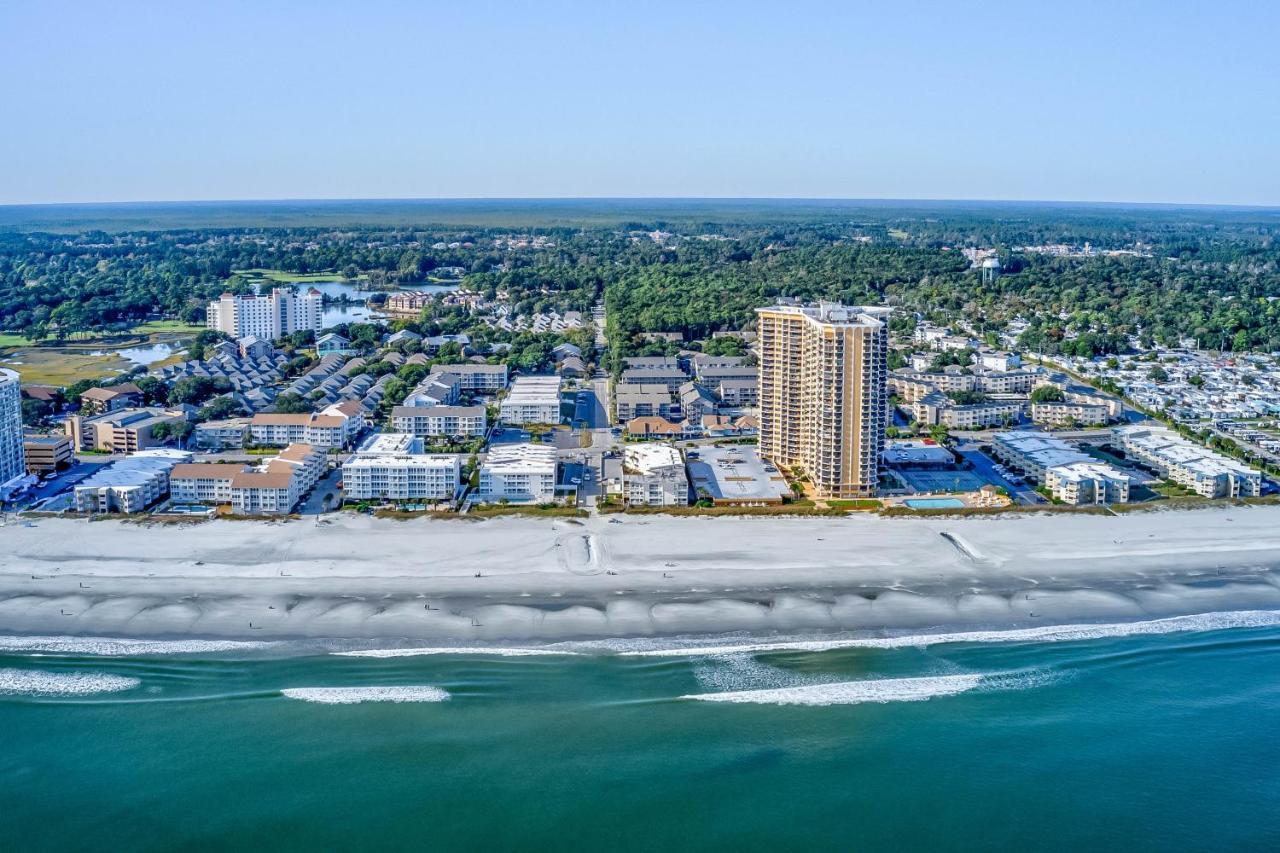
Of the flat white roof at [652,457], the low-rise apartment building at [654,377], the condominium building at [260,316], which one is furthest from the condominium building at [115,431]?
the condominium building at [260,316]

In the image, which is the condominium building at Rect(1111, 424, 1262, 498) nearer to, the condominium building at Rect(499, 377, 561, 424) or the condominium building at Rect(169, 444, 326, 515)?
the condominium building at Rect(499, 377, 561, 424)

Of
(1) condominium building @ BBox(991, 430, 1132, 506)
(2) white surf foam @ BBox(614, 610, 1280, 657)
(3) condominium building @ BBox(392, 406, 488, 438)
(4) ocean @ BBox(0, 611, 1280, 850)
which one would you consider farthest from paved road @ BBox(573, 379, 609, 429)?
(4) ocean @ BBox(0, 611, 1280, 850)

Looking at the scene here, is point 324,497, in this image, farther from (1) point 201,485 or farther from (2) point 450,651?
(2) point 450,651

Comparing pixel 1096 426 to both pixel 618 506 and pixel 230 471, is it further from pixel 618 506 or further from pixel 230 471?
pixel 230 471

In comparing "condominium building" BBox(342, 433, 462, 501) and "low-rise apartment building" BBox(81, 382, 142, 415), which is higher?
"low-rise apartment building" BBox(81, 382, 142, 415)

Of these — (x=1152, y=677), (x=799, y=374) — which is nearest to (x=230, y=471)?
(x=799, y=374)

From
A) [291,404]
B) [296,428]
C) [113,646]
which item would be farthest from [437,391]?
[113,646]
